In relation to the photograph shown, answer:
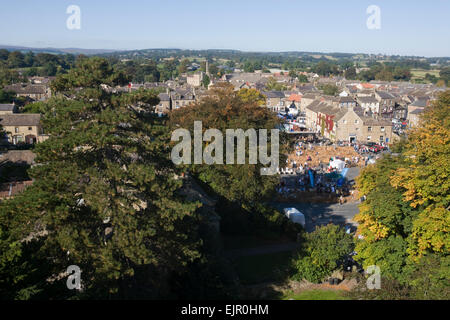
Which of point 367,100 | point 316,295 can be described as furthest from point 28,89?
point 316,295

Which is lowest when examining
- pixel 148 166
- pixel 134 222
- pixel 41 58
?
pixel 134 222

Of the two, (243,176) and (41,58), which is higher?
(41,58)

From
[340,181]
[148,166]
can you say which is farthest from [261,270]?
[340,181]

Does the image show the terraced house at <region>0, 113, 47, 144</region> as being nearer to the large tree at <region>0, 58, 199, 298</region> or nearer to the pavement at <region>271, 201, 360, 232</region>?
the pavement at <region>271, 201, 360, 232</region>

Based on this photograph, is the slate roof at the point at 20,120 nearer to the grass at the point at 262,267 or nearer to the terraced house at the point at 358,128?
the grass at the point at 262,267

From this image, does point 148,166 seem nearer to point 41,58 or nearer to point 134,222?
point 134,222

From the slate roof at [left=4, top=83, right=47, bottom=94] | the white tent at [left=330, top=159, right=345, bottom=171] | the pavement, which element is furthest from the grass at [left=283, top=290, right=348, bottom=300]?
the slate roof at [left=4, top=83, right=47, bottom=94]

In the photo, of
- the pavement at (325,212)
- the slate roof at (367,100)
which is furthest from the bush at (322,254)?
the slate roof at (367,100)
